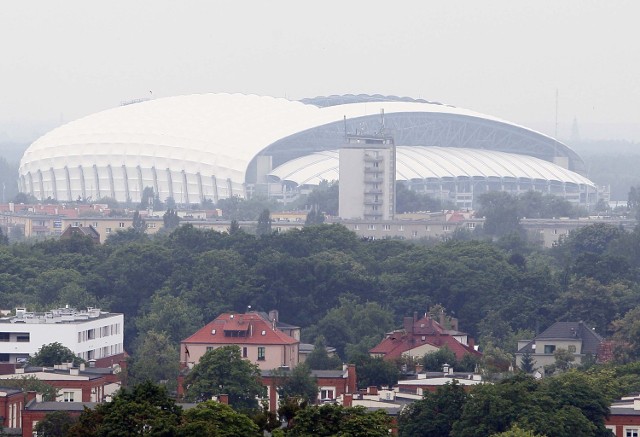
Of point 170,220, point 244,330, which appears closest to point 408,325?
point 244,330

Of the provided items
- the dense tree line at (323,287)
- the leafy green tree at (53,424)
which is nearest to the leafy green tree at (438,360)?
the dense tree line at (323,287)

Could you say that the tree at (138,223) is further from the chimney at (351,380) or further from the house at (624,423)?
the house at (624,423)

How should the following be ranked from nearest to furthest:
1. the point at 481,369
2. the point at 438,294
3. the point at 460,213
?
the point at 481,369, the point at 438,294, the point at 460,213

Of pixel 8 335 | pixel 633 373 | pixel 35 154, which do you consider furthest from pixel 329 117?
pixel 633 373

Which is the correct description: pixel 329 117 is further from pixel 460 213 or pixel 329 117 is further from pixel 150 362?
pixel 150 362

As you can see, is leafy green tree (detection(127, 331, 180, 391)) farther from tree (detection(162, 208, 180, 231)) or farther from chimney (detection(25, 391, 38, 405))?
tree (detection(162, 208, 180, 231))

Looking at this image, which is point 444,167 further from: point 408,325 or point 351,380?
point 351,380

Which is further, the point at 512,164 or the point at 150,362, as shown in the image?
the point at 512,164
